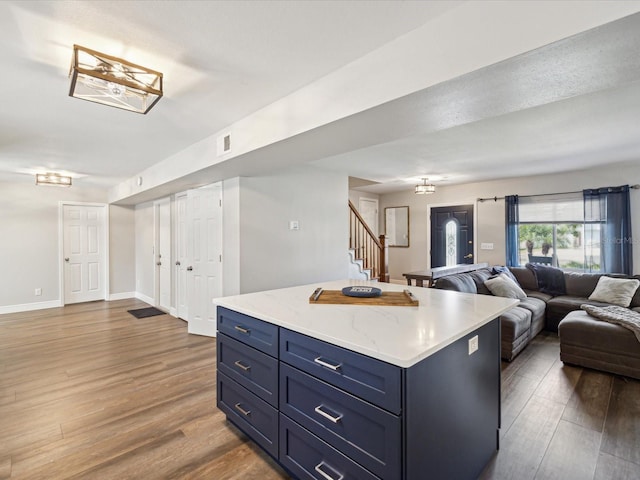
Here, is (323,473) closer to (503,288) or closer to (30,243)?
(503,288)

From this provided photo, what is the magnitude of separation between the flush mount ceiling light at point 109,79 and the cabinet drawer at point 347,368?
5.72 ft

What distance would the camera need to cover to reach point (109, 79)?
185 centimetres

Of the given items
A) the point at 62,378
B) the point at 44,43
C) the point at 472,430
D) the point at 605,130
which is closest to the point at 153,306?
the point at 62,378

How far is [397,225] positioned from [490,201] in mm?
2190

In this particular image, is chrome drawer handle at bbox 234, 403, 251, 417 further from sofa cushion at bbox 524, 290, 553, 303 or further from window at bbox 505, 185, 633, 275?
window at bbox 505, 185, 633, 275

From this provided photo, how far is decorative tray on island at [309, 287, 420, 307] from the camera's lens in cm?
202

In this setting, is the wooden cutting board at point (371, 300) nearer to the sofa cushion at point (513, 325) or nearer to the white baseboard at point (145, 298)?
the sofa cushion at point (513, 325)

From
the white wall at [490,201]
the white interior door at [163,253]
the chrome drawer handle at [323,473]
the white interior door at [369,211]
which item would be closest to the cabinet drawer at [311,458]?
the chrome drawer handle at [323,473]

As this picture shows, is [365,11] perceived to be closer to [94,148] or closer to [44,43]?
[44,43]

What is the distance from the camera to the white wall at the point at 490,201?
497 centimetres

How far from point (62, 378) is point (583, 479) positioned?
165 inches

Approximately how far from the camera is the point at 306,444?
1586mm

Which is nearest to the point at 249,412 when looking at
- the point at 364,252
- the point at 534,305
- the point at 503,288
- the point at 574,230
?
the point at 503,288

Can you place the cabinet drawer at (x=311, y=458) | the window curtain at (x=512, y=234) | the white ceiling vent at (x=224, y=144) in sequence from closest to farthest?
the cabinet drawer at (x=311, y=458)
the white ceiling vent at (x=224, y=144)
the window curtain at (x=512, y=234)
